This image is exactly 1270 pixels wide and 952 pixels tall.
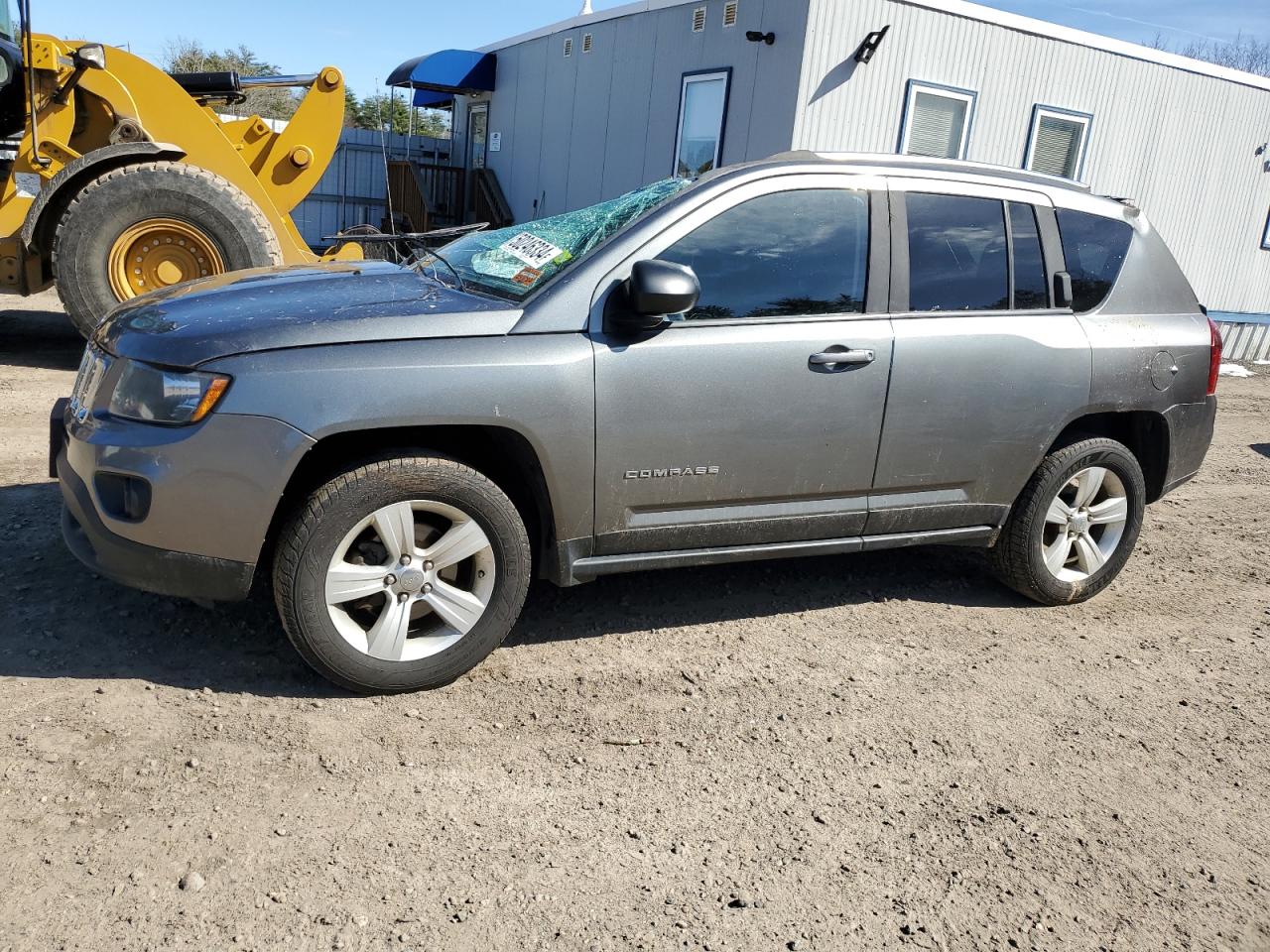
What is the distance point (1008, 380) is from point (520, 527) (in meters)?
2.07

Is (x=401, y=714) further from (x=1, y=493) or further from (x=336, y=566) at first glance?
(x=1, y=493)

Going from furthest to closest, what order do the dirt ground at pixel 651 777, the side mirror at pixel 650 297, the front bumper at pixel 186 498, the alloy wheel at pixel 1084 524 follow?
1. the alloy wheel at pixel 1084 524
2. the side mirror at pixel 650 297
3. the front bumper at pixel 186 498
4. the dirt ground at pixel 651 777

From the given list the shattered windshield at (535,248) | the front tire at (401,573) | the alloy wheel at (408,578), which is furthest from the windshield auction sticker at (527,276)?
the alloy wheel at (408,578)

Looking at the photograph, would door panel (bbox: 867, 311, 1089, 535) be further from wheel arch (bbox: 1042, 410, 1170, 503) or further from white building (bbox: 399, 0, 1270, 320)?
white building (bbox: 399, 0, 1270, 320)

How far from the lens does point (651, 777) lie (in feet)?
10.3

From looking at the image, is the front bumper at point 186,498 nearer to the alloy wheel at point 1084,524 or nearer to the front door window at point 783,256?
the front door window at point 783,256

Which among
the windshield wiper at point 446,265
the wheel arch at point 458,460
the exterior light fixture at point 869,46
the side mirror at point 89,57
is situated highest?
the exterior light fixture at point 869,46

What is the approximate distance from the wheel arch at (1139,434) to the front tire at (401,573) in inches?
102

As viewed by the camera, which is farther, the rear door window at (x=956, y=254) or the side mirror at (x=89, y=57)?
the side mirror at (x=89, y=57)

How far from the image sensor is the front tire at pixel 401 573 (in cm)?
325

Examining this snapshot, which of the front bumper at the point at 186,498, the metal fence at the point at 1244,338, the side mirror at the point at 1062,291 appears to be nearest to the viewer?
the front bumper at the point at 186,498

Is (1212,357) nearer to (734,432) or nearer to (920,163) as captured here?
(920,163)

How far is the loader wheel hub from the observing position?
7.64 meters

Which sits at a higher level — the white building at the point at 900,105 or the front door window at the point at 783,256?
the white building at the point at 900,105
